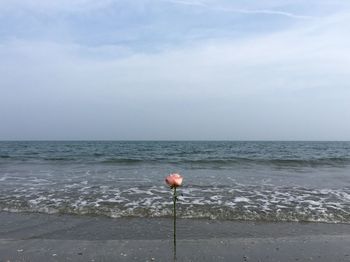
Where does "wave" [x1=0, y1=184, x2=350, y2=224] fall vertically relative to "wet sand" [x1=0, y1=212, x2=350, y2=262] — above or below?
above

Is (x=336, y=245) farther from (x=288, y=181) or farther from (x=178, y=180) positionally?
(x=288, y=181)

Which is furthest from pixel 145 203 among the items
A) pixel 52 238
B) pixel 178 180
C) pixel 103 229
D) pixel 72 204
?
pixel 178 180

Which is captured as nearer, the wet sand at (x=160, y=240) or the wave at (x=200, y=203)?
the wet sand at (x=160, y=240)

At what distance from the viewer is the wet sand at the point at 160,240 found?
19.2 feet

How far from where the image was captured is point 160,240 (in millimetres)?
6699

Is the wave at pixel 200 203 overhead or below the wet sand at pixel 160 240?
overhead

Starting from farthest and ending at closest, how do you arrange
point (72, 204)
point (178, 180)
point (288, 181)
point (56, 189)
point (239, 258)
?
point (288, 181)
point (56, 189)
point (72, 204)
point (239, 258)
point (178, 180)

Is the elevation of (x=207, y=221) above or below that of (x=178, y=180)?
below

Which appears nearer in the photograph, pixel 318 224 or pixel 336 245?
pixel 336 245

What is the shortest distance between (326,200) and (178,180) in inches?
308

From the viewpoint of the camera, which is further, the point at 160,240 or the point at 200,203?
the point at 200,203

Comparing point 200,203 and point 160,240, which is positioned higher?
point 200,203

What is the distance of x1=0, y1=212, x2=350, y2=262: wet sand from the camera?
19.2 feet

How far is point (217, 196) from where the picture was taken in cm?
1105
